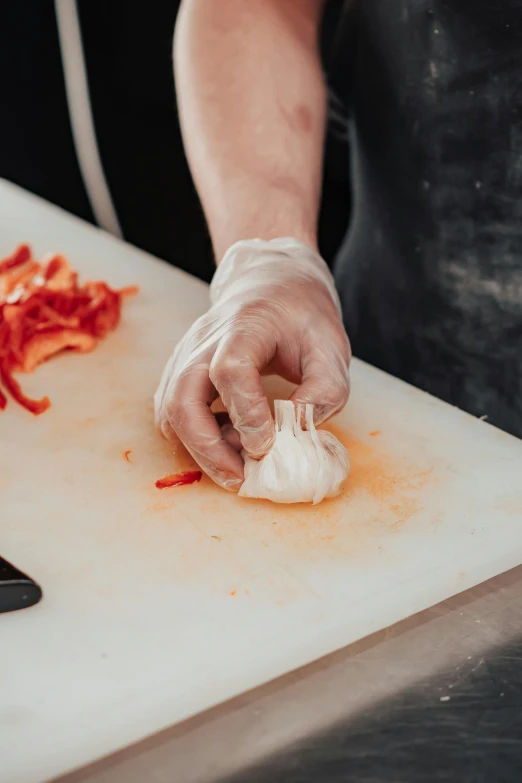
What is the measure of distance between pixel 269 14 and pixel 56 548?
120cm

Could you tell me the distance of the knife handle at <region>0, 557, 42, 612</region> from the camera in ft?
3.07

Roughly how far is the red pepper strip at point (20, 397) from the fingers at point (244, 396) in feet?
1.31

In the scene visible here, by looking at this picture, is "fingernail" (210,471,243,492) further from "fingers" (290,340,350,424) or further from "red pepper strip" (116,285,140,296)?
"red pepper strip" (116,285,140,296)

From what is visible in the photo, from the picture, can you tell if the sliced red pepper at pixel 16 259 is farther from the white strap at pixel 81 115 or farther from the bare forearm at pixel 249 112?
the white strap at pixel 81 115

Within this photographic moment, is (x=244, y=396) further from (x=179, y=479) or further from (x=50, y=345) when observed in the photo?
(x=50, y=345)

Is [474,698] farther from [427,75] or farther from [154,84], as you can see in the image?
[154,84]

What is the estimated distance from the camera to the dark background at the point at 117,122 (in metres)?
3.14

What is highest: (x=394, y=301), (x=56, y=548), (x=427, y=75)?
(x=427, y=75)

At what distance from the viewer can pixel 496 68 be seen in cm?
140

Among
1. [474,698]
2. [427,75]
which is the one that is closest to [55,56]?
[427,75]

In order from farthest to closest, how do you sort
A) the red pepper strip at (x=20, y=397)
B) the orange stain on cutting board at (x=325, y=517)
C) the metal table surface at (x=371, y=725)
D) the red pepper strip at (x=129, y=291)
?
1. the red pepper strip at (x=129, y=291)
2. the red pepper strip at (x=20, y=397)
3. the orange stain on cutting board at (x=325, y=517)
4. the metal table surface at (x=371, y=725)

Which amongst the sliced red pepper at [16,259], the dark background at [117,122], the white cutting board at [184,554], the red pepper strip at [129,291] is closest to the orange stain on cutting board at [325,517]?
the white cutting board at [184,554]

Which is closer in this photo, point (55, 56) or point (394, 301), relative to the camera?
point (394, 301)

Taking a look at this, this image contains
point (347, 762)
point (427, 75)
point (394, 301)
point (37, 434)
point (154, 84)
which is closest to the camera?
point (347, 762)
